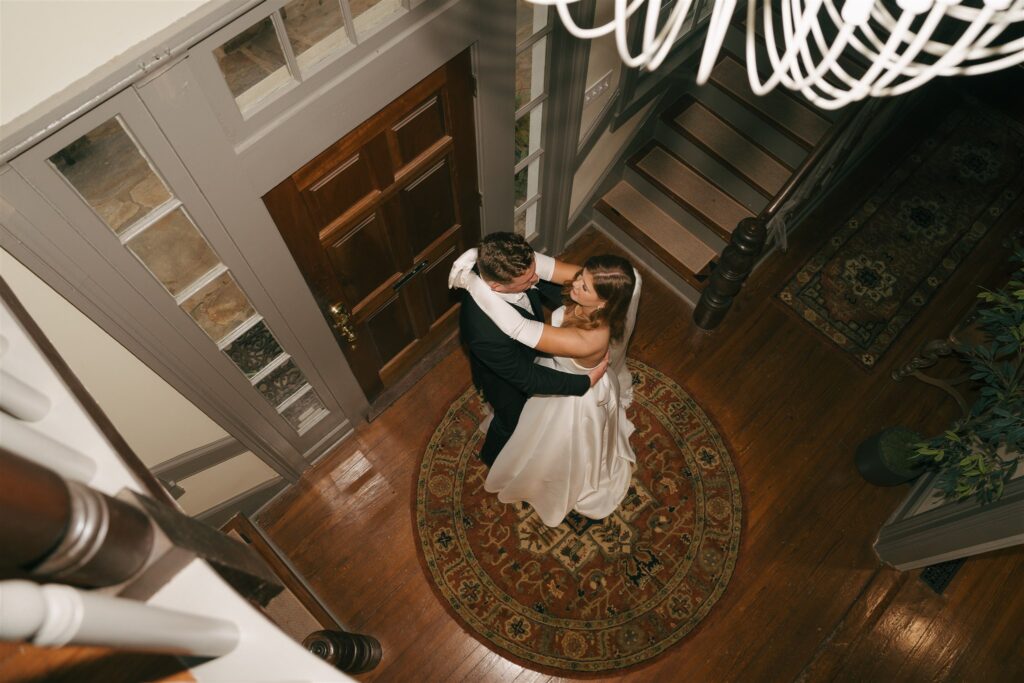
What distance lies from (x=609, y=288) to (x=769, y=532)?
2.14 m

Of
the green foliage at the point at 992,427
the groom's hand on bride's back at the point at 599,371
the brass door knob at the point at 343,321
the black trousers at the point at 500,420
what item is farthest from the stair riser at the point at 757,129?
the brass door knob at the point at 343,321

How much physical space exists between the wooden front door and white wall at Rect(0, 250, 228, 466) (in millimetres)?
705

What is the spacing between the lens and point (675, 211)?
4.71 metres

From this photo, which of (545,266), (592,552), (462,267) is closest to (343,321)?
(462,267)

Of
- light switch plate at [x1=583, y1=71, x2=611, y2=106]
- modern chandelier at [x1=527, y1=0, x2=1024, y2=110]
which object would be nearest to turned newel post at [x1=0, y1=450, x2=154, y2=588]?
modern chandelier at [x1=527, y1=0, x2=1024, y2=110]

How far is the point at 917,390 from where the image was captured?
4.31 m

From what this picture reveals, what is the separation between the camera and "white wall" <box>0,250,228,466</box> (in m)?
1.90

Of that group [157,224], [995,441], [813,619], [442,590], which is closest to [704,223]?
[995,441]

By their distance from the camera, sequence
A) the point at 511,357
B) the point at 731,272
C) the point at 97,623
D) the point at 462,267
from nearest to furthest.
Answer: the point at 97,623, the point at 511,357, the point at 462,267, the point at 731,272

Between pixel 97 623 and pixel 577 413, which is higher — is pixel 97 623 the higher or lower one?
the higher one

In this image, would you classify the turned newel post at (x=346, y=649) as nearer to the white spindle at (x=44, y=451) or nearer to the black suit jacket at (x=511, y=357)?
the black suit jacket at (x=511, y=357)

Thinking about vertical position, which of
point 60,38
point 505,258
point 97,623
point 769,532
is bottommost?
point 769,532

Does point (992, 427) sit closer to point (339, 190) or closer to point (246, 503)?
point (339, 190)

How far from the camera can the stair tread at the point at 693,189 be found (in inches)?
180
